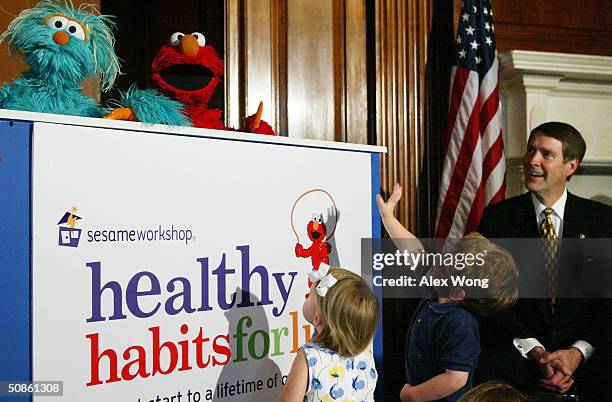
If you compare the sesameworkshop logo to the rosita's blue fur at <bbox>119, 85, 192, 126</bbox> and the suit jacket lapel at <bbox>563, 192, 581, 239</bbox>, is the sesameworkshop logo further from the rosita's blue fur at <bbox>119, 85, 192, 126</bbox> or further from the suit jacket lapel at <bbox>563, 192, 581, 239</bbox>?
the suit jacket lapel at <bbox>563, 192, 581, 239</bbox>

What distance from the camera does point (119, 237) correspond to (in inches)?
66.1

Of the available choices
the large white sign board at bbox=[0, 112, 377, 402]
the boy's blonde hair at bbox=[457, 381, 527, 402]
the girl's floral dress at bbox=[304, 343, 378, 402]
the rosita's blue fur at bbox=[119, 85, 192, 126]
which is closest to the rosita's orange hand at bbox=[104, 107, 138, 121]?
the rosita's blue fur at bbox=[119, 85, 192, 126]

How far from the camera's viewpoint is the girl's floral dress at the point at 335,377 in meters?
1.81

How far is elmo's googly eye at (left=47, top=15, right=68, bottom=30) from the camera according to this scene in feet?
5.82

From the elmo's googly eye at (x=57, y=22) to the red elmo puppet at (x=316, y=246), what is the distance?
79 cm

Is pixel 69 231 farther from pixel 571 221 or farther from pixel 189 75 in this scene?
pixel 571 221

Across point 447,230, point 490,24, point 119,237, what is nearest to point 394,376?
point 447,230

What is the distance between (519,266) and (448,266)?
0.32 metres

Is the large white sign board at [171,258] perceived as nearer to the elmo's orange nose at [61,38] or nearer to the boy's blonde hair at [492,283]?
the elmo's orange nose at [61,38]

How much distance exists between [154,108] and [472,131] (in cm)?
158

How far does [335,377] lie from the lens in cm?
182

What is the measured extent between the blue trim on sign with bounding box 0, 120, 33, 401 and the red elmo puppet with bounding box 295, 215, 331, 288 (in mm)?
718

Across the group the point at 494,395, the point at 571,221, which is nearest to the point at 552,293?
the point at 571,221

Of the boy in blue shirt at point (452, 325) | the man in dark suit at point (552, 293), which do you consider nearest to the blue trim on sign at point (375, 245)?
the boy in blue shirt at point (452, 325)
